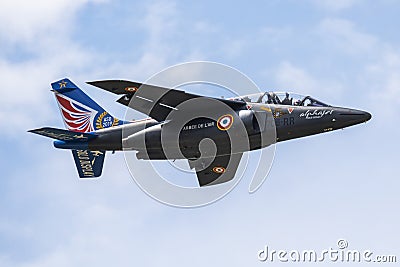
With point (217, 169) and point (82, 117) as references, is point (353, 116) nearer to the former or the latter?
point (217, 169)

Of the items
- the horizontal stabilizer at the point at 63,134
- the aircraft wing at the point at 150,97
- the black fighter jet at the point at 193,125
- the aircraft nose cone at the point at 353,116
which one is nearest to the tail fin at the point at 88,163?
the black fighter jet at the point at 193,125

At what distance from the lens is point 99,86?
3775 cm

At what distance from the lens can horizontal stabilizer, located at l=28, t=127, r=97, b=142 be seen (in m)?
39.9

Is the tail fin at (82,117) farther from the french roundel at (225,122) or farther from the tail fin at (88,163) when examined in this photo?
the french roundel at (225,122)

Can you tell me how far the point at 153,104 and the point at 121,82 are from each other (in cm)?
254

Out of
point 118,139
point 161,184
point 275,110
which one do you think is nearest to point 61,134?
point 118,139

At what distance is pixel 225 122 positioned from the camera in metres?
→ 38.4

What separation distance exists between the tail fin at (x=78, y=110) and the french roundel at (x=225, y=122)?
22.3ft

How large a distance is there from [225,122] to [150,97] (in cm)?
403

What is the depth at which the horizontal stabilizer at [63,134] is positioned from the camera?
3991 centimetres

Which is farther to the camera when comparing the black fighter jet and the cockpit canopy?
the cockpit canopy

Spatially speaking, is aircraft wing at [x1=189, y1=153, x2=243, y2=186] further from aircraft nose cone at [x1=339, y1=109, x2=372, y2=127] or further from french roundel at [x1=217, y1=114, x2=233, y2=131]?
aircraft nose cone at [x1=339, y1=109, x2=372, y2=127]

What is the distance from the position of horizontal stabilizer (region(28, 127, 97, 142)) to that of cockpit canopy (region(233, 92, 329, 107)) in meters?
8.91

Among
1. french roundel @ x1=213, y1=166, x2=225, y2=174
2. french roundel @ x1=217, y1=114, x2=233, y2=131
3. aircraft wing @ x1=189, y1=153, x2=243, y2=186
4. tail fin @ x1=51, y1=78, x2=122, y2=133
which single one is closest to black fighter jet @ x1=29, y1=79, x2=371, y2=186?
french roundel @ x1=217, y1=114, x2=233, y2=131
